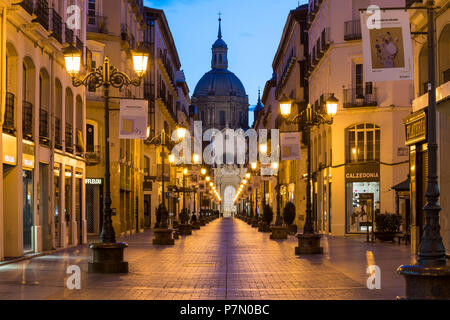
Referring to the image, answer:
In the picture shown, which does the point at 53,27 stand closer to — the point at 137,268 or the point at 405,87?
the point at 137,268

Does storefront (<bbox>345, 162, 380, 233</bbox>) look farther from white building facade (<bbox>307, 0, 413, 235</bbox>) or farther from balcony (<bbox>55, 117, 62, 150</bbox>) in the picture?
balcony (<bbox>55, 117, 62, 150</bbox>)

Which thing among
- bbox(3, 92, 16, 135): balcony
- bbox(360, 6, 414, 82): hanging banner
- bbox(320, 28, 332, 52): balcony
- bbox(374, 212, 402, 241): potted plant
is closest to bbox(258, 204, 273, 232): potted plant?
bbox(320, 28, 332, 52): balcony

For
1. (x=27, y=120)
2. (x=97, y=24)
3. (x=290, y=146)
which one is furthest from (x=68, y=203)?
(x=97, y=24)

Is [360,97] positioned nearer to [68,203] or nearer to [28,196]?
[68,203]

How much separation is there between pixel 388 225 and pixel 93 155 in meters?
16.3

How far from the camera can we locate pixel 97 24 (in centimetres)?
4541

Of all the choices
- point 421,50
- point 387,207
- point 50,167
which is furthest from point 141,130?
point 387,207

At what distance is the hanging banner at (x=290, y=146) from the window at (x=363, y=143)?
43.4ft

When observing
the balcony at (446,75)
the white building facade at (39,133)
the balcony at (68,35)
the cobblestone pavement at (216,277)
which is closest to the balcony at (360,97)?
the white building facade at (39,133)

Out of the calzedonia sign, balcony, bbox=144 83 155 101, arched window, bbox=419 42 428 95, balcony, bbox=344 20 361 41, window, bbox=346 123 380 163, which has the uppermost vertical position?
balcony, bbox=344 20 361 41

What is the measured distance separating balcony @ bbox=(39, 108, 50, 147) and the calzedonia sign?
2038 centimetres

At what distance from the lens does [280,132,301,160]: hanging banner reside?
31953mm

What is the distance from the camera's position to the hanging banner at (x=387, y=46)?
14.1m

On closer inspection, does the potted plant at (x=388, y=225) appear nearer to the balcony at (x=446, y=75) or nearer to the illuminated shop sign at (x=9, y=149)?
the balcony at (x=446, y=75)
